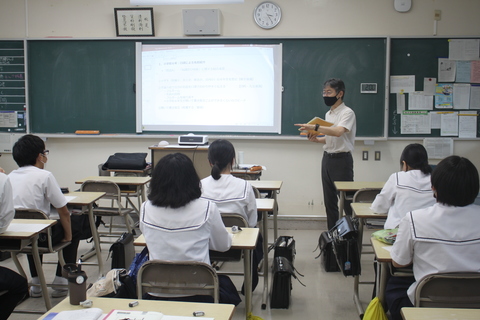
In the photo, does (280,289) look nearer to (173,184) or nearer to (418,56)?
(173,184)

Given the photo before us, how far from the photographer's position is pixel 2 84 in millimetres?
6023

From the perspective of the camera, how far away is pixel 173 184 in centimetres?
209

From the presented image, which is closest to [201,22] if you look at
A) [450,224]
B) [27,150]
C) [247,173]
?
[247,173]

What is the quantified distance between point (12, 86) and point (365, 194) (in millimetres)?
4739

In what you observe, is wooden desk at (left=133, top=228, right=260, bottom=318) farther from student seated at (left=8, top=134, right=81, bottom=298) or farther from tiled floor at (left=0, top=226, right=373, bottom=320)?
student seated at (left=8, top=134, right=81, bottom=298)

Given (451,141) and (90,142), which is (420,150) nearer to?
(451,141)

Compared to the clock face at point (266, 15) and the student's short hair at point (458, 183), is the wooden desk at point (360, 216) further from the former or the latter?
the clock face at point (266, 15)

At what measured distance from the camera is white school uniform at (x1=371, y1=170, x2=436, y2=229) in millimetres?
2885

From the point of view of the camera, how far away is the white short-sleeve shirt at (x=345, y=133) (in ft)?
14.4

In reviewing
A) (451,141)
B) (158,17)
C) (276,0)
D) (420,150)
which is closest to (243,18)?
(276,0)

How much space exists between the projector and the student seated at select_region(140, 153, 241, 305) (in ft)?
10.3

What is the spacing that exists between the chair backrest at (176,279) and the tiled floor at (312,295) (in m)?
1.17

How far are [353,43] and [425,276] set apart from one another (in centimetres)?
412

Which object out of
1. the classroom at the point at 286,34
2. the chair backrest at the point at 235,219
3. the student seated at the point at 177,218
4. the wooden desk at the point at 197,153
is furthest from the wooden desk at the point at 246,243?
the classroom at the point at 286,34
